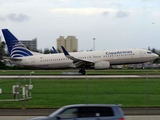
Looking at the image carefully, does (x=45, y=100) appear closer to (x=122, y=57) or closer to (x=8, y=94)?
(x=8, y=94)

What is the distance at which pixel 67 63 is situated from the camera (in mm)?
58562

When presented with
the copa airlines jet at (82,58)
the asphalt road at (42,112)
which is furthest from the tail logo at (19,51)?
the asphalt road at (42,112)

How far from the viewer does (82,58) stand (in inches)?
2327

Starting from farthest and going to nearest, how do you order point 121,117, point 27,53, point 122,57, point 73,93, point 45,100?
point 27,53
point 122,57
point 73,93
point 45,100
point 121,117

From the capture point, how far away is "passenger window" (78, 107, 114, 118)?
1439 cm

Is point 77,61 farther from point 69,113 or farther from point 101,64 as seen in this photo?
point 69,113

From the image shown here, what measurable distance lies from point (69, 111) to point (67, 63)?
44133 millimetres

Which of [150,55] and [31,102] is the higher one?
[150,55]

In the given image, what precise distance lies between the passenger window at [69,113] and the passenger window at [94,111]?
19cm

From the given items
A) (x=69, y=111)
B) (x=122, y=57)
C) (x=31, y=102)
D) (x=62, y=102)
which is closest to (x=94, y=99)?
(x=62, y=102)

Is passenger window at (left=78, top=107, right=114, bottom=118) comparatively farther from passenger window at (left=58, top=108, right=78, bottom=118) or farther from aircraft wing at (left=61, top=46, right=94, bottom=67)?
aircraft wing at (left=61, top=46, right=94, bottom=67)

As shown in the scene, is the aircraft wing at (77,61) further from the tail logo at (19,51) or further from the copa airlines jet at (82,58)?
the tail logo at (19,51)

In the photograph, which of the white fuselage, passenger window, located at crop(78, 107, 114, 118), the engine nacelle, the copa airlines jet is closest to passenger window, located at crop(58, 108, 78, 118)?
passenger window, located at crop(78, 107, 114, 118)

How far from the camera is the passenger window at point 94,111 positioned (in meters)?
14.4
